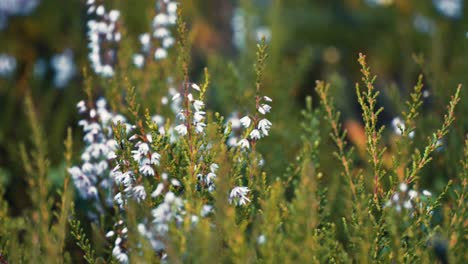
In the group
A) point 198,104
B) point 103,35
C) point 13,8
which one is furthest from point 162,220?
point 13,8

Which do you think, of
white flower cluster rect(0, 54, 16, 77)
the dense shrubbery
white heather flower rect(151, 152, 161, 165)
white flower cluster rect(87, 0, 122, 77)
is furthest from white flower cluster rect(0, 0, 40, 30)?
white heather flower rect(151, 152, 161, 165)

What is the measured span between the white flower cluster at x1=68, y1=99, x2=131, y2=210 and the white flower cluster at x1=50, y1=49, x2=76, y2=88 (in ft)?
6.17

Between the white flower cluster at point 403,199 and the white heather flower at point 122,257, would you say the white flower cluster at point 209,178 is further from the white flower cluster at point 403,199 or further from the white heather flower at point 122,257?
the white flower cluster at point 403,199

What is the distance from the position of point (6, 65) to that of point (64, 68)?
1.19 feet

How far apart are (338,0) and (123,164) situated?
4196 mm

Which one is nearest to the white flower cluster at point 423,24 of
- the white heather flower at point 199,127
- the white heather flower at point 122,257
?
the white heather flower at point 199,127

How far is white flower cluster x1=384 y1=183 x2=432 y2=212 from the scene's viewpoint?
1695 millimetres

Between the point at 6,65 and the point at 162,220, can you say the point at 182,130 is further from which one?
the point at 6,65

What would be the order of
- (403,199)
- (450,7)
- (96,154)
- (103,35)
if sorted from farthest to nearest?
(450,7), (103,35), (96,154), (403,199)

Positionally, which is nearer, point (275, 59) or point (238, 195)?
point (238, 195)

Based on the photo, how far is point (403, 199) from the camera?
1.74 metres

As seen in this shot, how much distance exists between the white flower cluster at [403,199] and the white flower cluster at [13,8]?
316 cm

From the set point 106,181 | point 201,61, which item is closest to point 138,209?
point 106,181

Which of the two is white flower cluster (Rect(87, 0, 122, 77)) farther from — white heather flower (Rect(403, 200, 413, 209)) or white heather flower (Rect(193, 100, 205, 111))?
white heather flower (Rect(403, 200, 413, 209))
